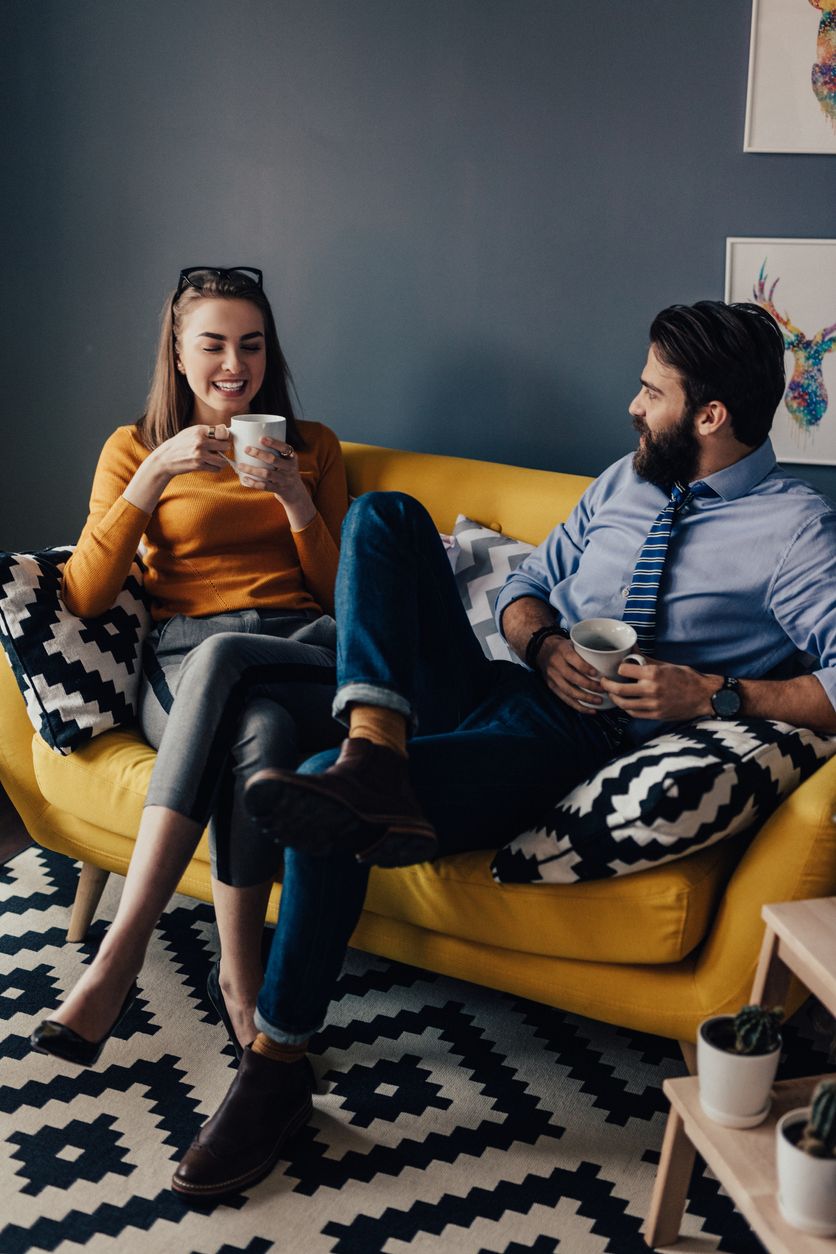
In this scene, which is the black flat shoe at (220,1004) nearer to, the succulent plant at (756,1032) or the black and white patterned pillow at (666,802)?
the black and white patterned pillow at (666,802)

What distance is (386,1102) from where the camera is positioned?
1806mm

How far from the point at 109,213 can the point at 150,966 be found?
5.65ft

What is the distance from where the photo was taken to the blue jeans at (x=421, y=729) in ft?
5.24

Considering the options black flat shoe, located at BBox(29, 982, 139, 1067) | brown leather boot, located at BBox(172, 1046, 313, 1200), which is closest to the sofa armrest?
brown leather boot, located at BBox(172, 1046, 313, 1200)

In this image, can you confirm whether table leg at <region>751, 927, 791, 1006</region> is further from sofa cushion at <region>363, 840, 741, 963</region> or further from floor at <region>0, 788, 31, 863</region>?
floor at <region>0, 788, 31, 863</region>

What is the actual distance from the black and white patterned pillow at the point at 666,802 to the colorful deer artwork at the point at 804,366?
91 centimetres

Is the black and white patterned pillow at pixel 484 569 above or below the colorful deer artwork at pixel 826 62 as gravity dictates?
below

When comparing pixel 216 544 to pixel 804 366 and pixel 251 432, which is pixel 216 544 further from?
pixel 804 366

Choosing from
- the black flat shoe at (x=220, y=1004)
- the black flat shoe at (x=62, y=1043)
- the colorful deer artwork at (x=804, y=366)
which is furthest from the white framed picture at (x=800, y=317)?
the black flat shoe at (x=62, y=1043)

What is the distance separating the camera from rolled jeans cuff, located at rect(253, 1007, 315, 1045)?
5.31 feet


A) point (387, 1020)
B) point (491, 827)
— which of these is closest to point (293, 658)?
point (491, 827)

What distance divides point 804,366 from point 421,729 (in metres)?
1.12

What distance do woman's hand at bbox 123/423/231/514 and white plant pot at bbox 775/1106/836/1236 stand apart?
4.26ft

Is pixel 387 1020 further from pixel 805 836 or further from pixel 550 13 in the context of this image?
pixel 550 13
